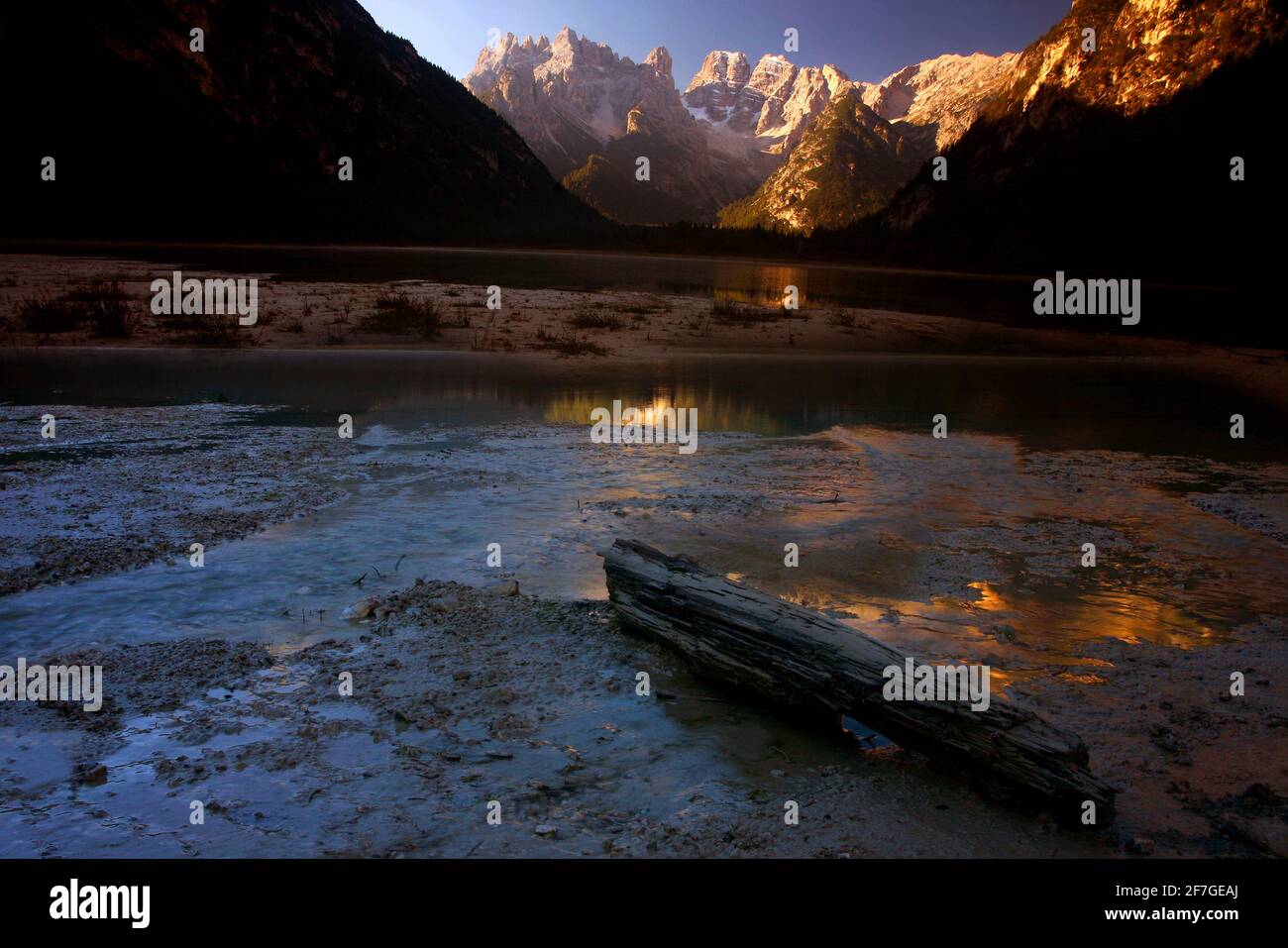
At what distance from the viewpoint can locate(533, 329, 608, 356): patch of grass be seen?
22.3 metres

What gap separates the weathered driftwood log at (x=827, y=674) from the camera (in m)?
4.27

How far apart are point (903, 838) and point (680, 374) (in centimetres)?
1717

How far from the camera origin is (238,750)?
464cm

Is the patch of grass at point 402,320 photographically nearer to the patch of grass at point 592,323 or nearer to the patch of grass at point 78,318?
the patch of grass at point 592,323

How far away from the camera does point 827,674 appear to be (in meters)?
5.01

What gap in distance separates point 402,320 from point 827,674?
2125 centimetres

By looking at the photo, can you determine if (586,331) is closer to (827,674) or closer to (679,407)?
(679,407)

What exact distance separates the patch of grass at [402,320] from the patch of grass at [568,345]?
9.51 feet

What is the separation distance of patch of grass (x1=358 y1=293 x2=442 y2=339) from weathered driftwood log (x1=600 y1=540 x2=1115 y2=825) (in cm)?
1817

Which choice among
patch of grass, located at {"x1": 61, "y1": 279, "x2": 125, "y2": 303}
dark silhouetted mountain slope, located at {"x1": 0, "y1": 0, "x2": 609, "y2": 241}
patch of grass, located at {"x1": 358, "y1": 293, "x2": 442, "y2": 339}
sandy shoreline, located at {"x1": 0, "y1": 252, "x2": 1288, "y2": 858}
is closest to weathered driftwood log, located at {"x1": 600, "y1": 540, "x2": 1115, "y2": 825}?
sandy shoreline, located at {"x1": 0, "y1": 252, "x2": 1288, "y2": 858}

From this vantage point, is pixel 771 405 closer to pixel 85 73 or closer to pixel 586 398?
pixel 586 398
